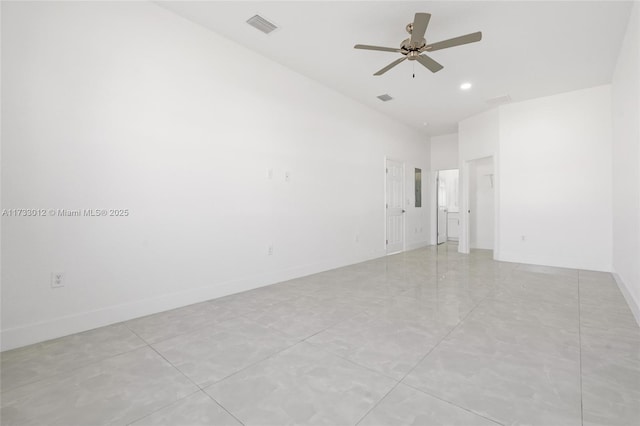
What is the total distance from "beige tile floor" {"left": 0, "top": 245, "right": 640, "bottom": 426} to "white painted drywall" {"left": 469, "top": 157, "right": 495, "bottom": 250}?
165 inches

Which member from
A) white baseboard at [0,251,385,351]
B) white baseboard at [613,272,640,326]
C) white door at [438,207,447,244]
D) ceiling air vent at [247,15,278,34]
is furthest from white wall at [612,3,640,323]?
white door at [438,207,447,244]

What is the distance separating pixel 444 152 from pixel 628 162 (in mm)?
5059

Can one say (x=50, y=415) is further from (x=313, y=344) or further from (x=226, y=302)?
(x=226, y=302)

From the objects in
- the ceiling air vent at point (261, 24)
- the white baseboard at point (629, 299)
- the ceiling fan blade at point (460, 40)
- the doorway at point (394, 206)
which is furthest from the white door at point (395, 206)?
the ceiling air vent at point (261, 24)

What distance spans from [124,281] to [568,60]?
6.24m

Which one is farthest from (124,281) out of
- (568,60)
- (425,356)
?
(568,60)

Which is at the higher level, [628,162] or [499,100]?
[499,100]

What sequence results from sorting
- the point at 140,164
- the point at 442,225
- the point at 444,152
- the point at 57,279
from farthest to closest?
the point at 442,225 < the point at 444,152 < the point at 140,164 < the point at 57,279

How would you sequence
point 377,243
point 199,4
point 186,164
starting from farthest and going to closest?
point 377,243
point 186,164
point 199,4

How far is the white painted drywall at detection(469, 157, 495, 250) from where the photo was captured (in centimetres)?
738

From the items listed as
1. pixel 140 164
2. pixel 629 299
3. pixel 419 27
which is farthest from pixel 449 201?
pixel 140 164

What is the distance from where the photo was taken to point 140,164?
2924 mm

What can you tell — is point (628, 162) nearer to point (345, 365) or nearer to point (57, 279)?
point (345, 365)

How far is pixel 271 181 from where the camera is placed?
13.5ft
